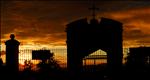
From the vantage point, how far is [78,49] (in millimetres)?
33688

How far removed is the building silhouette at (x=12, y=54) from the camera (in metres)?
29.6

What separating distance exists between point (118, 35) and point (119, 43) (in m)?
0.63

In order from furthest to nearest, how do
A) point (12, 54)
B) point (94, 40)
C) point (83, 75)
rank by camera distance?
point (94, 40) → point (83, 75) → point (12, 54)

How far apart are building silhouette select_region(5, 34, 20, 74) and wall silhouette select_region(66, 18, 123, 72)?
16.3 feet

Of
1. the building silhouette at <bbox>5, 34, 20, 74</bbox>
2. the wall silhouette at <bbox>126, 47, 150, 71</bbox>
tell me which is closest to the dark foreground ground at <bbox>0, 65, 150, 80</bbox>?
the building silhouette at <bbox>5, 34, 20, 74</bbox>

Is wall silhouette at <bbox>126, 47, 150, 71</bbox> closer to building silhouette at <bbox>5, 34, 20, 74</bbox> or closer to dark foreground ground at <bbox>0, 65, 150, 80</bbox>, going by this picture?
dark foreground ground at <bbox>0, 65, 150, 80</bbox>

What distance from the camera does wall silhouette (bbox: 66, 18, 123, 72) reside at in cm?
3291

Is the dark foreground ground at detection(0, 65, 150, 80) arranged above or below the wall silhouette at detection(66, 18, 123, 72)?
below

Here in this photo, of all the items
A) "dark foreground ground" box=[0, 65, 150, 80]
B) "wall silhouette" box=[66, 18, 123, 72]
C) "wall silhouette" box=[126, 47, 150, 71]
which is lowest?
"dark foreground ground" box=[0, 65, 150, 80]

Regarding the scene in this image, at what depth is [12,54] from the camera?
97.8ft

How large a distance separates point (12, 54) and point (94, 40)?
6.95m

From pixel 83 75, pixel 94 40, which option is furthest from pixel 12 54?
pixel 94 40

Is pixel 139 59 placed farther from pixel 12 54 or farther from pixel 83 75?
pixel 12 54

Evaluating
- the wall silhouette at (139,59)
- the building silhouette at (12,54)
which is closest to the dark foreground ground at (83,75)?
the building silhouette at (12,54)
